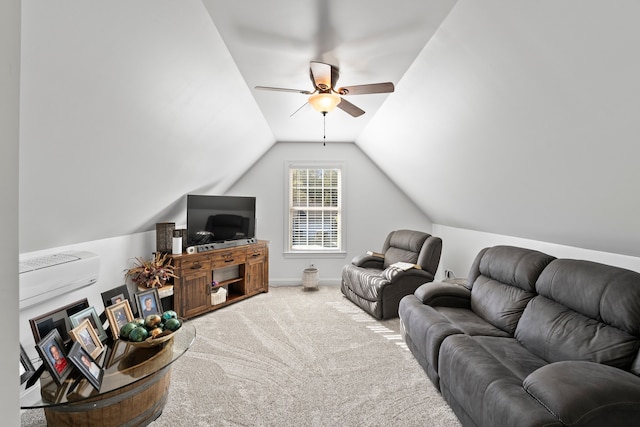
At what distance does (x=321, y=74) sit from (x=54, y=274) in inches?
97.2

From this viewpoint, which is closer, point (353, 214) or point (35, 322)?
point (35, 322)

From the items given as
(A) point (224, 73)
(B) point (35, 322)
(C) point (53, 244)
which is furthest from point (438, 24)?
(C) point (53, 244)

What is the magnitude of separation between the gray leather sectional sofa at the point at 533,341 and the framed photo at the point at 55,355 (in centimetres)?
216

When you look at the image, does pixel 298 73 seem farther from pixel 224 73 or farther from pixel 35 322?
pixel 35 322

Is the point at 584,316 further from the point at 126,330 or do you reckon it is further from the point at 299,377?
the point at 126,330

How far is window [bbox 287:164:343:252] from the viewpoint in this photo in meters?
5.95

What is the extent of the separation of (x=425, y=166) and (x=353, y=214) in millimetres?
1991

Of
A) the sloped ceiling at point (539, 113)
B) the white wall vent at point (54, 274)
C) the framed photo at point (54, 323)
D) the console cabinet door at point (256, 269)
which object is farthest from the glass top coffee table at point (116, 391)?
the console cabinet door at point (256, 269)

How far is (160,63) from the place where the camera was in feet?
6.90

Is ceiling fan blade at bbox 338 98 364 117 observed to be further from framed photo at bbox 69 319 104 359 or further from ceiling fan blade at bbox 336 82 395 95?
framed photo at bbox 69 319 104 359

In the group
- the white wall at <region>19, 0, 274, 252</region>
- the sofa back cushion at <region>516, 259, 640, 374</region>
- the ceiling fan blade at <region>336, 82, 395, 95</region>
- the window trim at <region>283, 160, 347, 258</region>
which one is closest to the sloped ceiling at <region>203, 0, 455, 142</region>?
the white wall at <region>19, 0, 274, 252</region>

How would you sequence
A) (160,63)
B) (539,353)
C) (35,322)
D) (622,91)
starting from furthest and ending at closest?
(539,353) → (160,63) → (35,322) → (622,91)

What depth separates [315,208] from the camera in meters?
5.95

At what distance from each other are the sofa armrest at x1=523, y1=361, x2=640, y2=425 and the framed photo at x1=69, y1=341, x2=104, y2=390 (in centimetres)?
214
